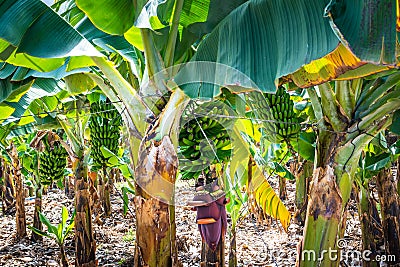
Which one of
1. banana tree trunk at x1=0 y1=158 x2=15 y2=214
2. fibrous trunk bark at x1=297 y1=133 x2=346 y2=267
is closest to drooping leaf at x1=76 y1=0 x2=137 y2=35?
fibrous trunk bark at x1=297 y1=133 x2=346 y2=267

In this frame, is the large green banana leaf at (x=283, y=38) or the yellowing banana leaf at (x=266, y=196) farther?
the yellowing banana leaf at (x=266, y=196)

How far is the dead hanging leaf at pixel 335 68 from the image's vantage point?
3.85 feet

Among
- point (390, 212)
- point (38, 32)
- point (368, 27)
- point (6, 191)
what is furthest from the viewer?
point (6, 191)

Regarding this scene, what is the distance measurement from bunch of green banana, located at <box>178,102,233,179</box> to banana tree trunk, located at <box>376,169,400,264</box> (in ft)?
4.83

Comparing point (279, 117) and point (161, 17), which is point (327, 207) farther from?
point (161, 17)

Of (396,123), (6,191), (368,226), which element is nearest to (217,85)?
(396,123)

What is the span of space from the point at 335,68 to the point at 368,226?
240cm

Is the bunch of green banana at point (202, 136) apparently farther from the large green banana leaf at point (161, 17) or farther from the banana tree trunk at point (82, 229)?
the banana tree trunk at point (82, 229)

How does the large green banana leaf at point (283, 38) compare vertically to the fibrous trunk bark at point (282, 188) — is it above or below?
above

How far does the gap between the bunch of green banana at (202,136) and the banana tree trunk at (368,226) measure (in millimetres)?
1607

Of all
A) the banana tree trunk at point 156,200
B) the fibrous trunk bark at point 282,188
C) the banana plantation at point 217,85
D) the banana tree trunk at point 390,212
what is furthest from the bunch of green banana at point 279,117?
the fibrous trunk bark at point 282,188

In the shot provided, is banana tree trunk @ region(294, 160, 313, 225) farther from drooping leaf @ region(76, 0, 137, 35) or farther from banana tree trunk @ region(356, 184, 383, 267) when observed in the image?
drooping leaf @ region(76, 0, 137, 35)

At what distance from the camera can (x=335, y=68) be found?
1.22m

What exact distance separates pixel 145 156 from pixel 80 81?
989 mm
